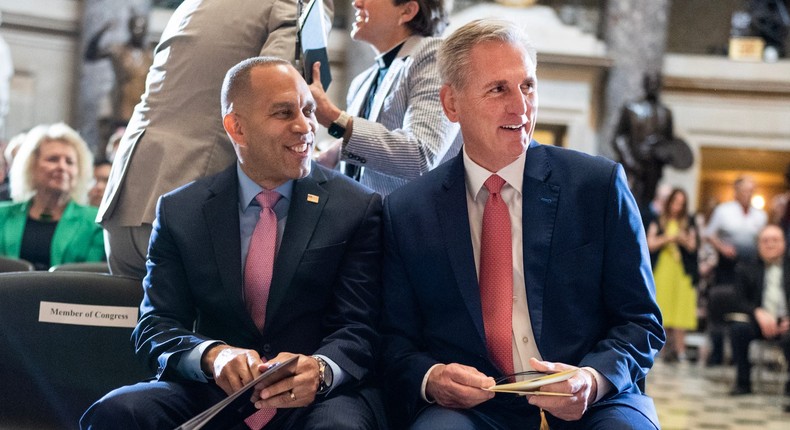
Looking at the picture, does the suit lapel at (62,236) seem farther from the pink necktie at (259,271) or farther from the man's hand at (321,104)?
the pink necktie at (259,271)

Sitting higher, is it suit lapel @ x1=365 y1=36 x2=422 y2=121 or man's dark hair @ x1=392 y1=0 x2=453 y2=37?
man's dark hair @ x1=392 y1=0 x2=453 y2=37

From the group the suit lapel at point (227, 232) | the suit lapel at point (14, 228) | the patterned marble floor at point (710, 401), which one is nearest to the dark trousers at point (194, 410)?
the suit lapel at point (227, 232)

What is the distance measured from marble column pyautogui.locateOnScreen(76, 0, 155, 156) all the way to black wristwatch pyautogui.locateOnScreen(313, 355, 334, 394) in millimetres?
12556

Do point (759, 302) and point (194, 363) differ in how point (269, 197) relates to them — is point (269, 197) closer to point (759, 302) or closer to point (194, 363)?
point (194, 363)

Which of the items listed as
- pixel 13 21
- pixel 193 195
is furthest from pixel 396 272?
pixel 13 21

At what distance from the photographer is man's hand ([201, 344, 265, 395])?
241cm

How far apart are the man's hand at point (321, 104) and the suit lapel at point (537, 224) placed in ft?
2.37

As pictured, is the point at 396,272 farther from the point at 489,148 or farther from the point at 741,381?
the point at 741,381

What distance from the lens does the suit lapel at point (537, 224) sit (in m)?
2.54

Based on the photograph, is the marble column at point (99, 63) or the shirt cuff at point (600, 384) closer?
the shirt cuff at point (600, 384)

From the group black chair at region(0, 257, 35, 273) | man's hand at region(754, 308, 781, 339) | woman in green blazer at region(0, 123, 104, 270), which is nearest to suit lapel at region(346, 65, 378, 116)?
black chair at region(0, 257, 35, 273)

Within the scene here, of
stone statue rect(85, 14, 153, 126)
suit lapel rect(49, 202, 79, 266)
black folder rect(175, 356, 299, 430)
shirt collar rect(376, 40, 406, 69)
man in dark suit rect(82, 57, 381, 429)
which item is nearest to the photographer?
black folder rect(175, 356, 299, 430)

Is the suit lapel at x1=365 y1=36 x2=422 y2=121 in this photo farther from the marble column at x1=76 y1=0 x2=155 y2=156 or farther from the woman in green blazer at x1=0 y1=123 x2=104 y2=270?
the marble column at x1=76 y1=0 x2=155 y2=156

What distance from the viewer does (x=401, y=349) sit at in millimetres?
2637
